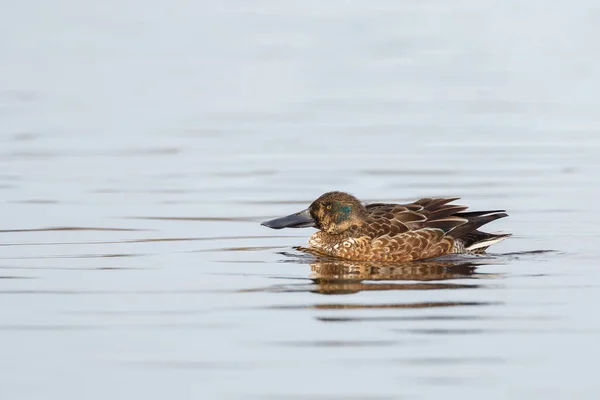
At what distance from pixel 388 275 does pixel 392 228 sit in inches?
34.1

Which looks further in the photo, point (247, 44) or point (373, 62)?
point (247, 44)

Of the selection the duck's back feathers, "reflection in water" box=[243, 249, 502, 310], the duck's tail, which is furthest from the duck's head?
the duck's tail

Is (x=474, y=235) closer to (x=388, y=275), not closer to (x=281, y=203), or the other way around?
(x=388, y=275)

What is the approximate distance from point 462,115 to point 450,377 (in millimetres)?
13866

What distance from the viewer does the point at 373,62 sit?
29953 mm

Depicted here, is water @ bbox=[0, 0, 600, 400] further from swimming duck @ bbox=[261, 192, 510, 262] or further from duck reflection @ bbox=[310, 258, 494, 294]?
swimming duck @ bbox=[261, 192, 510, 262]

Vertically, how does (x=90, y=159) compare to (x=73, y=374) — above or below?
above

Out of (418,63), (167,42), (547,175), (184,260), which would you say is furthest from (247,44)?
(184,260)

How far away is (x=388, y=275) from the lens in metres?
12.7

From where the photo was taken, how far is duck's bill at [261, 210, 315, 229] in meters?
13.8

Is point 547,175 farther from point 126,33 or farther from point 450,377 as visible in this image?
point 126,33

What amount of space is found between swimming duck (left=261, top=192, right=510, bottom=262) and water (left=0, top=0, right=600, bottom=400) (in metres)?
0.27

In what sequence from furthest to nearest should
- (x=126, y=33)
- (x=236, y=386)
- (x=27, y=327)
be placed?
1. (x=126, y=33)
2. (x=27, y=327)
3. (x=236, y=386)

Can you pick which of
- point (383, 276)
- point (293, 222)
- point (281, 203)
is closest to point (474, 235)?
point (383, 276)
